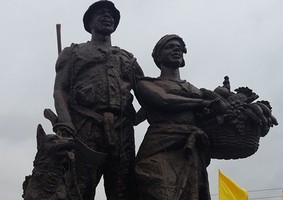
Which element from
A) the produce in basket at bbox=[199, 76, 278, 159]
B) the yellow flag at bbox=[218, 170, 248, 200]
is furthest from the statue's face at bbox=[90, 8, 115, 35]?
the yellow flag at bbox=[218, 170, 248, 200]

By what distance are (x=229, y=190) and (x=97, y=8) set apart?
11.3 meters

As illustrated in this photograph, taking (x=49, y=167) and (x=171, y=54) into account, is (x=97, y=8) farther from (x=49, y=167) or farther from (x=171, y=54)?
(x=49, y=167)

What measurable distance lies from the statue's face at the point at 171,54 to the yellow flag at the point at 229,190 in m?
10.3

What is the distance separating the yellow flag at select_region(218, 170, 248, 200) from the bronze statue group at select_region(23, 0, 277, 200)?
10.3 metres

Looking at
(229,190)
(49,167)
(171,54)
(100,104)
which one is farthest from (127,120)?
(229,190)

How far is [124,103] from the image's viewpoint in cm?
675

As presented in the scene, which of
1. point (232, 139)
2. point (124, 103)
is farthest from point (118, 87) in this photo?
point (232, 139)

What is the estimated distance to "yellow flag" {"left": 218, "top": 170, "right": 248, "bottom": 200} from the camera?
16.8 m

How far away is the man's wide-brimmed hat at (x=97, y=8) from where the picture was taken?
709 centimetres

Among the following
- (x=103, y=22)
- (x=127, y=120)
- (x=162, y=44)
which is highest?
(x=103, y=22)

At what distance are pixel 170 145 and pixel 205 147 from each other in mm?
435

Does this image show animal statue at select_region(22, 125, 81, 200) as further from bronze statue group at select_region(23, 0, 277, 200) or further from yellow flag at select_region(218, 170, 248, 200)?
yellow flag at select_region(218, 170, 248, 200)

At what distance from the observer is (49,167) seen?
18.5 feet

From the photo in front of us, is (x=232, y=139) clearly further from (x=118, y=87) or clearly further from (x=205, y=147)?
(x=118, y=87)
